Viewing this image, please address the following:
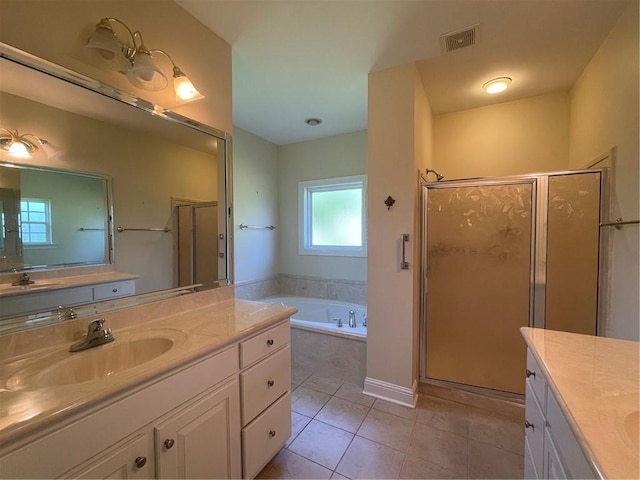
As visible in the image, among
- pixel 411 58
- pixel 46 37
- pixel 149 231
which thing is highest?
pixel 411 58

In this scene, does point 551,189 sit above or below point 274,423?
above

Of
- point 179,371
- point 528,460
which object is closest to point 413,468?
point 528,460

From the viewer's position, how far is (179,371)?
95cm

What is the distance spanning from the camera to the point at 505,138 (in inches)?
99.0

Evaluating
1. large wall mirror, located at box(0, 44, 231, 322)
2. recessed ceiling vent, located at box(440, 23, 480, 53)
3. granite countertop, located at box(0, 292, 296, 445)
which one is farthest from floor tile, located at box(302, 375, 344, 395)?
recessed ceiling vent, located at box(440, 23, 480, 53)

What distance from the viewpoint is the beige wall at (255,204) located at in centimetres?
310

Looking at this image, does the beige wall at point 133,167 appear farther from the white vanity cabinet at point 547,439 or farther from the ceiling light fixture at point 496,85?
the ceiling light fixture at point 496,85

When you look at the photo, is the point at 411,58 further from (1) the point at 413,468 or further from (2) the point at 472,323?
(1) the point at 413,468

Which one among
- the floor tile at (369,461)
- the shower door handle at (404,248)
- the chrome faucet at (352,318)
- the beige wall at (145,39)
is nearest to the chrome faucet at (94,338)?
the beige wall at (145,39)

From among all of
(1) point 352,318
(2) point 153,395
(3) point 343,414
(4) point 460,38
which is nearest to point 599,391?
(2) point 153,395

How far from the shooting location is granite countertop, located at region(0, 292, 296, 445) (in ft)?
2.19

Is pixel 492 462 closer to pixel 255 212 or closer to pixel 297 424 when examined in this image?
pixel 297 424

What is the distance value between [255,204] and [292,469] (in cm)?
260

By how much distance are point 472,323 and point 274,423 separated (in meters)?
1.60
